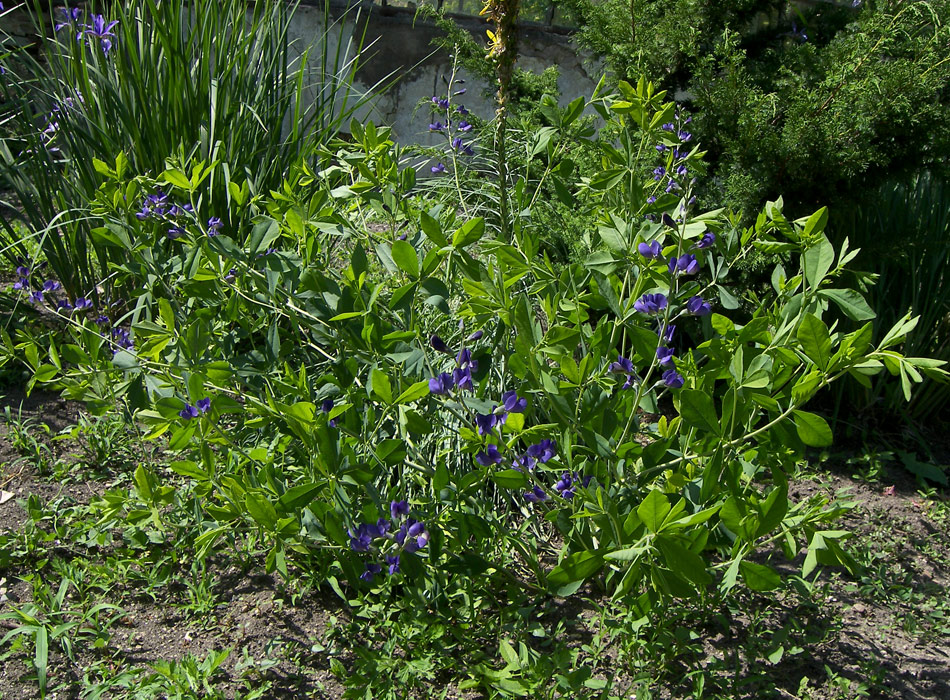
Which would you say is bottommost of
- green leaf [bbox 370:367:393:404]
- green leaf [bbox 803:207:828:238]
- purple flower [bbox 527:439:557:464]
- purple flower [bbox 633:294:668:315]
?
purple flower [bbox 527:439:557:464]

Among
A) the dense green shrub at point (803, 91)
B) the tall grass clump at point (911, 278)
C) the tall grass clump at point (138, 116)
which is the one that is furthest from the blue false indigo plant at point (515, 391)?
the tall grass clump at point (911, 278)

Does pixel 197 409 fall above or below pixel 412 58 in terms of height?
below

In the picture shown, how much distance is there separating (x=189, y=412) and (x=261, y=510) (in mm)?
298

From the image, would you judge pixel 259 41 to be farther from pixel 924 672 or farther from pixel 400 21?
pixel 924 672

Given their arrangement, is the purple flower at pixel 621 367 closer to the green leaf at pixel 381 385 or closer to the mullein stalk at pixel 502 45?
the green leaf at pixel 381 385

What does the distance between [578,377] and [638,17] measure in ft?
6.62

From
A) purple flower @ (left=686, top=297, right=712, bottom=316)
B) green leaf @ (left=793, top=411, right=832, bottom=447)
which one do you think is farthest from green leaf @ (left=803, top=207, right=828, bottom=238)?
green leaf @ (left=793, top=411, right=832, bottom=447)

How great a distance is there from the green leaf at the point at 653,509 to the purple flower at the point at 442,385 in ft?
1.32

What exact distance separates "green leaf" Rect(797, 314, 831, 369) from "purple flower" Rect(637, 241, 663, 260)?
311 mm

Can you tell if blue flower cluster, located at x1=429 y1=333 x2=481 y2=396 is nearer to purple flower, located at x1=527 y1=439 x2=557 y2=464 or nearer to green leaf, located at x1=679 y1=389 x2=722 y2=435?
purple flower, located at x1=527 y1=439 x2=557 y2=464

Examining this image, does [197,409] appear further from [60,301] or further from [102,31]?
[102,31]

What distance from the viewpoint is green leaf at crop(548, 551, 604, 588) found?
1.42 meters

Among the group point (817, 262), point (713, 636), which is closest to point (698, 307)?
point (817, 262)

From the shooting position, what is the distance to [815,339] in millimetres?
1337
